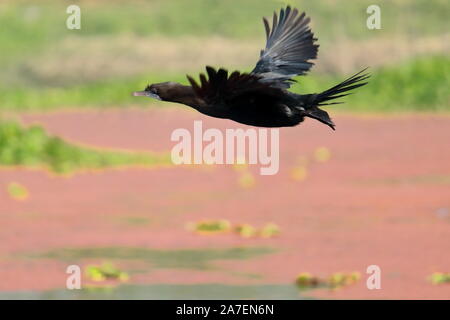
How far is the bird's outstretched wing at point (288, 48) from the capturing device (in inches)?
194

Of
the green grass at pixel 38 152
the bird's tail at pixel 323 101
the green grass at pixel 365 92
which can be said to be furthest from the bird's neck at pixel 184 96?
the green grass at pixel 365 92

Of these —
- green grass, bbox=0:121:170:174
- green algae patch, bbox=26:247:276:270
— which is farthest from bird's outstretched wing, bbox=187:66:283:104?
green grass, bbox=0:121:170:174

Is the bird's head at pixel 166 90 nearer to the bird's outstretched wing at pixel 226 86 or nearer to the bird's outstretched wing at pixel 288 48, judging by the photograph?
Answer: the bird's outstretched wing at pixel 226 86

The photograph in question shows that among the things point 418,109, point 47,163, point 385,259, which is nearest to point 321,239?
point 385,259

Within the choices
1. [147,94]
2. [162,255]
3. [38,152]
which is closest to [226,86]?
[147,94]

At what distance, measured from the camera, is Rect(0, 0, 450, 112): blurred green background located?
76.5ft

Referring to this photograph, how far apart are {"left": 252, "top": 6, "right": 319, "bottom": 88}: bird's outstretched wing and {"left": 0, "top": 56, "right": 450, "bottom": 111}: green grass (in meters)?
16.6

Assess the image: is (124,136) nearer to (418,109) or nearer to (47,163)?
(47,163)

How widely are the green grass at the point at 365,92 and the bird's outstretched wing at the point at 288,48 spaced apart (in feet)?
54.6

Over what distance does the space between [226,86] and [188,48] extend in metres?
22.3

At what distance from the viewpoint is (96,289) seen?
37.0 feet

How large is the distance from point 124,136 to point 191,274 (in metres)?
8.68

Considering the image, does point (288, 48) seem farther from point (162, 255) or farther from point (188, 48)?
point (188, 48)

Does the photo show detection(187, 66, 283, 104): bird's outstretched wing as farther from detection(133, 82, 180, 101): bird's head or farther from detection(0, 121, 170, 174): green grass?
detection(0, 121, 170, 174): green grass
